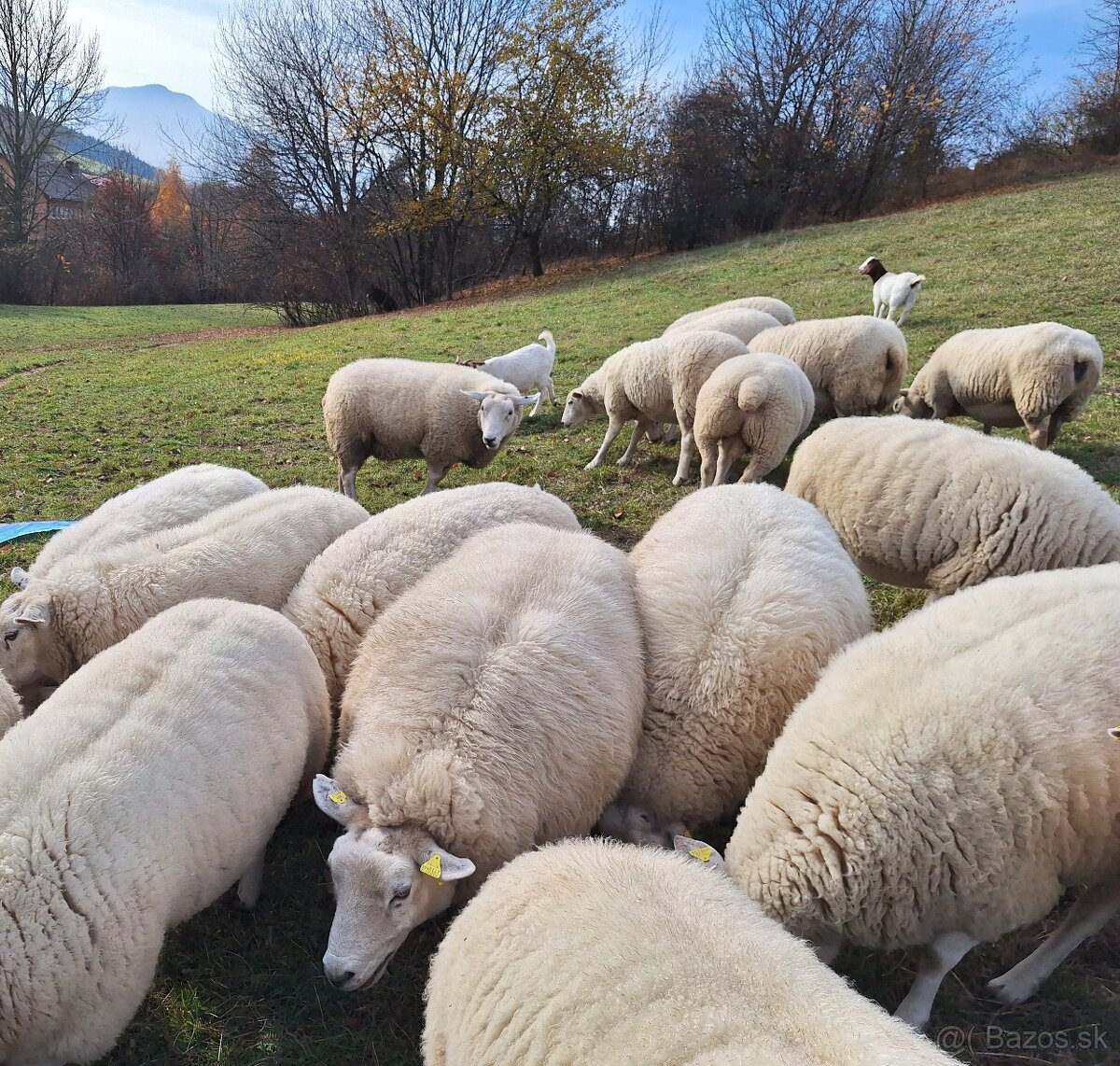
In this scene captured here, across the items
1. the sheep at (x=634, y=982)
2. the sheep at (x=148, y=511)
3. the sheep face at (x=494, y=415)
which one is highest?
the sheep face at (x=494, y=415)

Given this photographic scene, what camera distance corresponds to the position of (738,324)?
29.2ft

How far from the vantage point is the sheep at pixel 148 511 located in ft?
14.7

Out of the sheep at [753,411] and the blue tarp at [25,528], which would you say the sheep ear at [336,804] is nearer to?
the sheep at [753,411]

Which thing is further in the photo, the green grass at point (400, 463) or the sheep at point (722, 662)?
the sheep at point (722, 662)

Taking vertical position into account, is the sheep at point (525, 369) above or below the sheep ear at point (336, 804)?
above

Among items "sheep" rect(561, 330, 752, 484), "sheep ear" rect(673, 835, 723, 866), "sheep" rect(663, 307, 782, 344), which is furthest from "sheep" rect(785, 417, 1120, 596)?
"sheep" rect(663, 307, 782, 344)

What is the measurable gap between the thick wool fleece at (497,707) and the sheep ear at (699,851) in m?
0.51

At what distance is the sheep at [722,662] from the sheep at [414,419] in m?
4.40

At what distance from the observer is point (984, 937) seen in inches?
89.0

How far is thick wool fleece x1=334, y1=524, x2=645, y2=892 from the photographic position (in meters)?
2.56

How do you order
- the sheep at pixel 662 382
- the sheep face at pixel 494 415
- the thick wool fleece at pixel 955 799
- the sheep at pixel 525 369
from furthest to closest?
1. the sheep at pixel 525 369
2. the sheep face at pixel 494 415
3. the sheep at pixel 662 382
4. the thick wool fleece at pixel 955 799

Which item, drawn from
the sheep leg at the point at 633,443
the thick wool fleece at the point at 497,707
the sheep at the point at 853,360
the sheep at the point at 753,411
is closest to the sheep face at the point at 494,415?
the sheep leg at the point at 633,443

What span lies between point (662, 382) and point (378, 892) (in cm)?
609

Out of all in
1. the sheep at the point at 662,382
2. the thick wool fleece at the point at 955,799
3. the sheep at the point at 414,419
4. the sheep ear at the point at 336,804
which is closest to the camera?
the thick wool fleece at the point at 955,799
